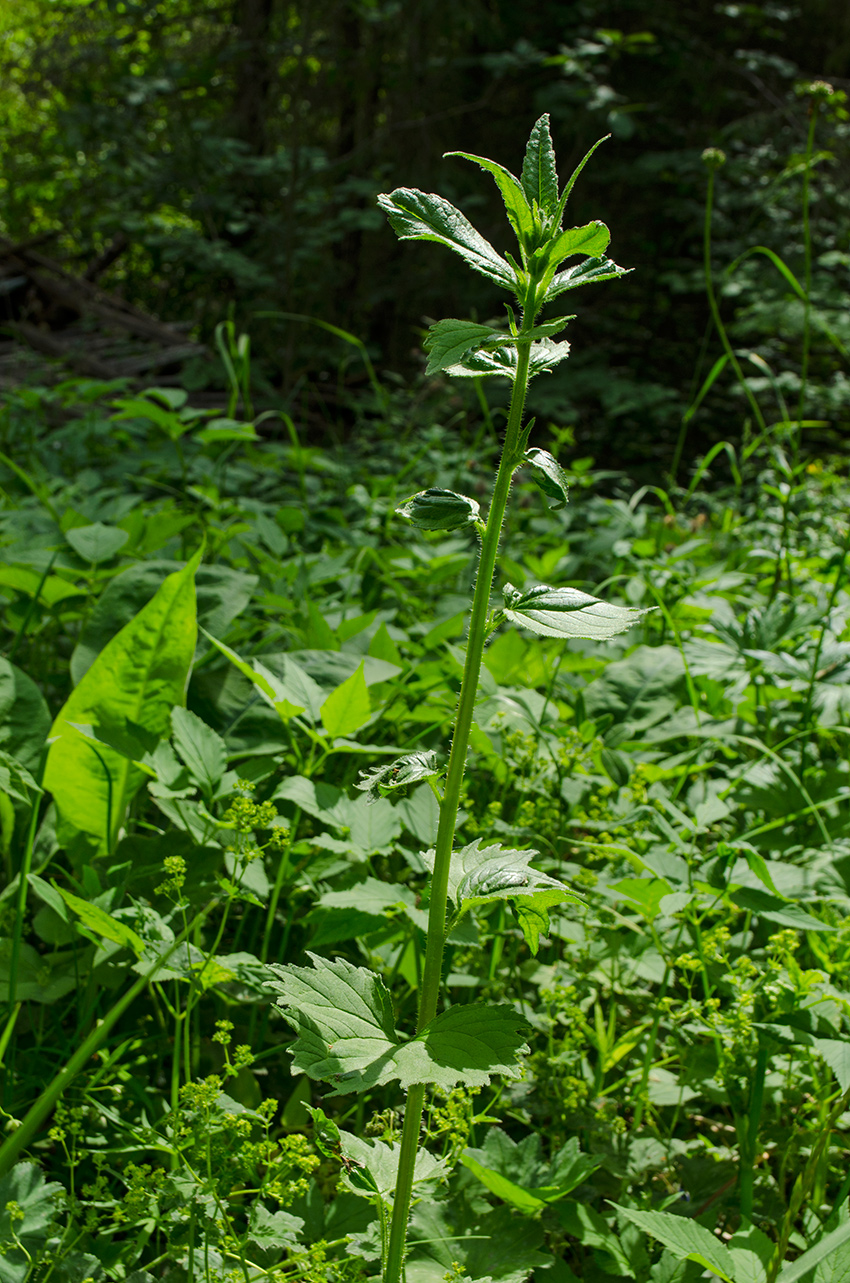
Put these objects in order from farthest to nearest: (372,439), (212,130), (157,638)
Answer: (212,130) → (372,439) → (157,638)

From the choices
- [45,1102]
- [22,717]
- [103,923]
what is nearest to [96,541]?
[22,717]

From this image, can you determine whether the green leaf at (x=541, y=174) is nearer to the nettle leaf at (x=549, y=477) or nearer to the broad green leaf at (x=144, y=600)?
the nettle leaf at (x=549, y=477)

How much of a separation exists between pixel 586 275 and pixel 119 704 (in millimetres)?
828

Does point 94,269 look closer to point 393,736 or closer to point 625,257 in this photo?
point 625,257

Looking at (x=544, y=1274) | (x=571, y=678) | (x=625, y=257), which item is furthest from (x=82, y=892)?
(x=625, y=257)

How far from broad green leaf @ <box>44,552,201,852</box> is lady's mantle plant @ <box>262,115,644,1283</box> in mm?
564

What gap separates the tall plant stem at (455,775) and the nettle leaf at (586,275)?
1.2 inches

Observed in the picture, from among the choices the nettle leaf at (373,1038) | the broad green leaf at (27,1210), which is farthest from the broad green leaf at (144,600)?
the nettle leaf at (373,1038)

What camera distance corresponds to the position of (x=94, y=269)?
23.9 feet

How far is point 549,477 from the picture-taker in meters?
0.66

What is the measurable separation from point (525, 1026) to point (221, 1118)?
0.36 m

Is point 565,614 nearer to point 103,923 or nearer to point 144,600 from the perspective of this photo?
point 103,923

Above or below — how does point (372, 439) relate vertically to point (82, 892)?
below

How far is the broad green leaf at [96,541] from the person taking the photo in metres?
1.56
